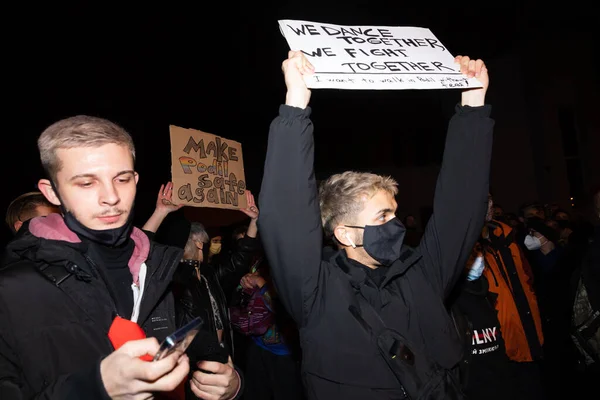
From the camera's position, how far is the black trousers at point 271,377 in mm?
5207

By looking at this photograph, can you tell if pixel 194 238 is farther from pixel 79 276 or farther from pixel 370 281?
pixel 79 276

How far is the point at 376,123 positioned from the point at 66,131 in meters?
16.6

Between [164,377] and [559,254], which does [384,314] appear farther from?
[559,254]

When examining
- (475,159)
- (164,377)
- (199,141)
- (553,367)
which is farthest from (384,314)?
(553,367)

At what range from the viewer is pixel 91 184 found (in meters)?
1.69

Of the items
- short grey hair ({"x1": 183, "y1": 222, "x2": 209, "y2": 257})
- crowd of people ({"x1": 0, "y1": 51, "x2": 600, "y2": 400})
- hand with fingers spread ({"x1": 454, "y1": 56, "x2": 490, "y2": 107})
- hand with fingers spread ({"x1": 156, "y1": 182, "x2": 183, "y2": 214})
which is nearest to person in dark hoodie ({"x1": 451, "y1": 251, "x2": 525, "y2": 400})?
crowd of people ({"x1": 0, "y1": 51, "x2": 600, "y2": 400})

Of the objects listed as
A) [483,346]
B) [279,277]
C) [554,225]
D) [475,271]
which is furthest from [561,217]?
[279,277]

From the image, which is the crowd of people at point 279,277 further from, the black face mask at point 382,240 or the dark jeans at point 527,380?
the dark jeans at point 527,380

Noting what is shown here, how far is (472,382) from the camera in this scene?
11.2 feet

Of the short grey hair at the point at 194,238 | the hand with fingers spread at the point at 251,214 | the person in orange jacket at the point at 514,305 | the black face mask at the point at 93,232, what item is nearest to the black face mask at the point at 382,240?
the black face mask at the point at 93,232

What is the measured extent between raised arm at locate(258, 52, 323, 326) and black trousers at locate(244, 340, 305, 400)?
145 inches

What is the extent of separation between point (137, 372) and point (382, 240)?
1.47 metres

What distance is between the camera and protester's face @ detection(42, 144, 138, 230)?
1.67 m

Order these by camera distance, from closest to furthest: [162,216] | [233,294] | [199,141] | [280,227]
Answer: [280,227], [162,216], [199,141], [233,294]
